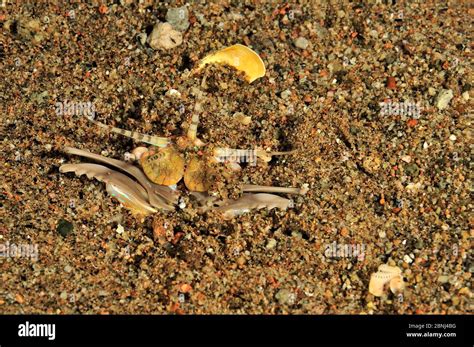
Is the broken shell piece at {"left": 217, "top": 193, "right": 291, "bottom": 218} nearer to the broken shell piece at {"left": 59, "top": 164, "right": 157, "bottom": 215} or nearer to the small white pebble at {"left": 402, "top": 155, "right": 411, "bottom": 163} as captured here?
the broken shell piece at {"left": 59, "top": 164, "right": 157, "bottom": 215}

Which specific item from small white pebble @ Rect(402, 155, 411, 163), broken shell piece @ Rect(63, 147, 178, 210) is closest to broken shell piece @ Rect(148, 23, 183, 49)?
broken shell piece @ Rect(63, 147, 178, 210)

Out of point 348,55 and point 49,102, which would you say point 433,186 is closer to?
point 348,55

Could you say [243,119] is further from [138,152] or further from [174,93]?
[138,152]

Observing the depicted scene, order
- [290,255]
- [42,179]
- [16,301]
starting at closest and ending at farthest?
[16,301], [290,255], [42,179]

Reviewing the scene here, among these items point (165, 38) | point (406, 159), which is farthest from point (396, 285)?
point (165, 38)

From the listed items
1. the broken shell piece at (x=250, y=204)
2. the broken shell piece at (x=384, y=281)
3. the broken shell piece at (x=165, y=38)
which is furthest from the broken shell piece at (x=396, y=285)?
the broken shell piece at (x=165, y=38)

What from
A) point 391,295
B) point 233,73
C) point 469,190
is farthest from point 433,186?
point 233,73

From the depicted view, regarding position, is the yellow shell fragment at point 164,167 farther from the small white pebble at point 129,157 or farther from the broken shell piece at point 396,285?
the broken shell piece at point 396,285
